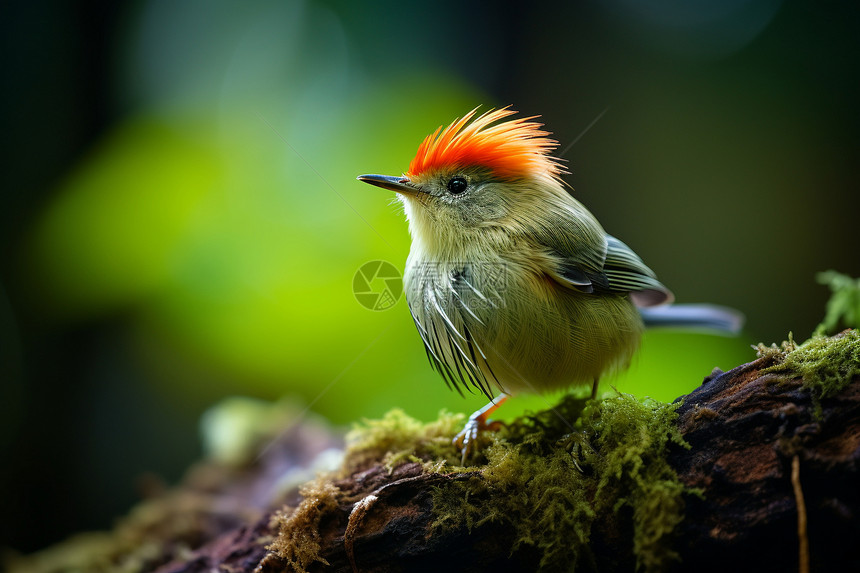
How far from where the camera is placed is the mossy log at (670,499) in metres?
1.45

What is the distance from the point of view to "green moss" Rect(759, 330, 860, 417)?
62.4 inches

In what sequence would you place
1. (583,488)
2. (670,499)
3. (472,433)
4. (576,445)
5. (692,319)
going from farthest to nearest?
(692,319) → (472,433) → (576,445) → (583,488) → (670,499)

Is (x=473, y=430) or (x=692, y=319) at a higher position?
(x=692, y=319)

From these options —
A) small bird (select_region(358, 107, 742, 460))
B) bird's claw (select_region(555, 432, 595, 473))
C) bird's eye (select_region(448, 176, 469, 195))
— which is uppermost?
bird's eye (select_region(448, 176, 469, 195))

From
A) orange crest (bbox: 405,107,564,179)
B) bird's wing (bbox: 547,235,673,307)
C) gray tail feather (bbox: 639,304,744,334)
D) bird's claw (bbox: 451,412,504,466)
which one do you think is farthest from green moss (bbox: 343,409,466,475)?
gray tail feather (bbox: 639,304,744,334)

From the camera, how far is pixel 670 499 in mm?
1561

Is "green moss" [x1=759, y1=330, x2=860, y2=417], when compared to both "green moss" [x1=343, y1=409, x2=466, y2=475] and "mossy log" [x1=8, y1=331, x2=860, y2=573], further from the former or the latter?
"green moss" [x1=343, y1=409, x2=466, y2=475]

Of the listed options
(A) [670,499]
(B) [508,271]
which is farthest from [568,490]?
(B) [508,271]

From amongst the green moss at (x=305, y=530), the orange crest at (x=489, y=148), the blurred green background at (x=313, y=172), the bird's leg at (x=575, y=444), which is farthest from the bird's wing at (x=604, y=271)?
the blurred green background at (x=313, y=172)

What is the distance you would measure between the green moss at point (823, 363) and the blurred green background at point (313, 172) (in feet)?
5.97

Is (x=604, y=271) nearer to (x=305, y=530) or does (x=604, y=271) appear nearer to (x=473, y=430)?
(x=473, y=430)

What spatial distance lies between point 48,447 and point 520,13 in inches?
227

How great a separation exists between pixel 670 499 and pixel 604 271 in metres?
0.97

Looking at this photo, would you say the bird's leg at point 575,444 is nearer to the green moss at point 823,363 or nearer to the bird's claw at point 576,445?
the bird's claw at point 576,445
